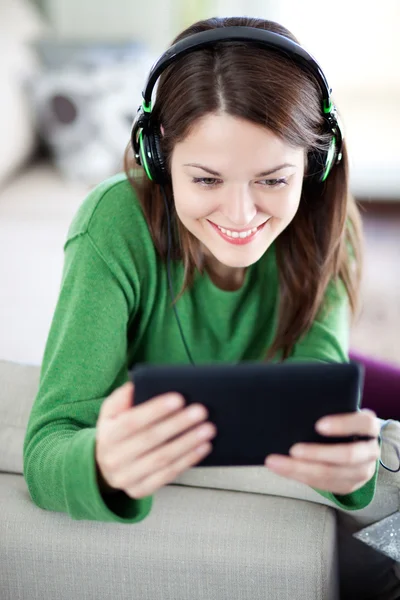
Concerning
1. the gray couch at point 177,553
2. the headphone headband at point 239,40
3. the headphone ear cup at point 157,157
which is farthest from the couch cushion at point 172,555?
the headphone headband at point 239,40

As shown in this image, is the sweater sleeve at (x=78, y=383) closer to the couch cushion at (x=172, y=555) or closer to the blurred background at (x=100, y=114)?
the couch cushion at (x=172, y=555)

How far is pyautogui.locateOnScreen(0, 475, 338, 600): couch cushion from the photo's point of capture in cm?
92

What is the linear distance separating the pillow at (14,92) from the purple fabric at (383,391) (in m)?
1.37

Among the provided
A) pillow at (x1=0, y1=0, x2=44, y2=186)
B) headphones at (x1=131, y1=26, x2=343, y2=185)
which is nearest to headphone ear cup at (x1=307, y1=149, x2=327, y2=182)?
headphones at (x1=131, y1=26, x2=343, y2=185)

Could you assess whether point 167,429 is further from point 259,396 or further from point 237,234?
point 237,234

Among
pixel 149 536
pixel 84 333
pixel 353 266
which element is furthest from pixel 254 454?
pixel 353 266

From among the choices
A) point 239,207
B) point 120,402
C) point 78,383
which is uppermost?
point 239,207

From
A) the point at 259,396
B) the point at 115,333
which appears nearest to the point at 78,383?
the point at 115,333

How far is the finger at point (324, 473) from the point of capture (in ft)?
2.62

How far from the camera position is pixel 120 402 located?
2.51 ft

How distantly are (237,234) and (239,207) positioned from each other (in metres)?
0.06

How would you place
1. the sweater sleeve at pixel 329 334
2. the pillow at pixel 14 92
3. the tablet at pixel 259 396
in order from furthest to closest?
the pillow at pixel 14 92 → the sweater sleeve at pixel 329 334 → the tablet at pixel 259 396

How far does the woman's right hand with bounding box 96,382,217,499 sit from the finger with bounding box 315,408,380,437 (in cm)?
11

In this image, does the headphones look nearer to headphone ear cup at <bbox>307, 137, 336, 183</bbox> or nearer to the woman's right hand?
headphone ear cup at <bbox>307, 137, 336, 183</bbox>
